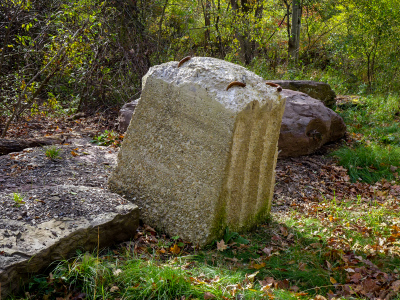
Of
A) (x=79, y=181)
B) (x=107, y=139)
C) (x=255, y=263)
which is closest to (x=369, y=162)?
(x=255, y=263)

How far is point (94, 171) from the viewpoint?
14.3 ft

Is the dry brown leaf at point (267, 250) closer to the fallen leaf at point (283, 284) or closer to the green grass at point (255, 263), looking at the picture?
the green grass at point (255, 263)

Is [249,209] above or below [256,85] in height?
below

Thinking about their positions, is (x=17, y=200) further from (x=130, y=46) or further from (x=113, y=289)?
(x=130, y=46)

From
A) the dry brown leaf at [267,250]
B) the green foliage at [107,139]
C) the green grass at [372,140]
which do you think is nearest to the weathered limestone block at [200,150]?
Result: the dry brown leaf at [267,250]

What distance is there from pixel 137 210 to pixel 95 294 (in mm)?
927

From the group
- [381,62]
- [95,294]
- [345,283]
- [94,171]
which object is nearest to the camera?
[95,294]

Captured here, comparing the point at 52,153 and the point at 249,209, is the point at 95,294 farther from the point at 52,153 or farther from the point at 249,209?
the point at 52,153

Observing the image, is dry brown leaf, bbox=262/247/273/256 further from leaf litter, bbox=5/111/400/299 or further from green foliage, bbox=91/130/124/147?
green foliage, bbox=91/130/124/147

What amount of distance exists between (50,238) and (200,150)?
136 centimetres

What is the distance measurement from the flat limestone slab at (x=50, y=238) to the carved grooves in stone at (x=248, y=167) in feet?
2.95

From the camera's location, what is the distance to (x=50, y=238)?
2584mm

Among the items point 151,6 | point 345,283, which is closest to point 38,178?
point 345,283

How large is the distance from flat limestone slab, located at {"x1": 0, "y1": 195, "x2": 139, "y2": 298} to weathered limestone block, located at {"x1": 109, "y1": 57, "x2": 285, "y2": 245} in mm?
407
